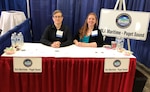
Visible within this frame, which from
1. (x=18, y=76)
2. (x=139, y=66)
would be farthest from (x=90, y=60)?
(x=139, y=66)

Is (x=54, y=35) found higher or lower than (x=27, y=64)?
higher

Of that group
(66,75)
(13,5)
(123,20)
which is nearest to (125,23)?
(123,20)

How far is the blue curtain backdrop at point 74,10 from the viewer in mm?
3086

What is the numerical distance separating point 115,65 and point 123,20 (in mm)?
1101

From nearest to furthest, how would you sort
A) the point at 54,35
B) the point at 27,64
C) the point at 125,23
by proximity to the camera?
the point at 27,64, the point at 54,35, the point at 125,23

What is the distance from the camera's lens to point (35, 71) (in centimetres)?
186

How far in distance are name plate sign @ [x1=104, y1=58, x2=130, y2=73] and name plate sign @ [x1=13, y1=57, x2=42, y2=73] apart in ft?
2.30

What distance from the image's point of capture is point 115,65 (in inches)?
75.9

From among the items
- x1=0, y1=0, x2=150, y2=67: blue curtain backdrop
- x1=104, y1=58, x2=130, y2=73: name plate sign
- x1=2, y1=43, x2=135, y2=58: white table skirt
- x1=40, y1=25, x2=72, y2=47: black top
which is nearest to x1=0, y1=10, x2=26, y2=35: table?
x1=0, y1=0, x2=150, y2=67: blue curtain backdrop

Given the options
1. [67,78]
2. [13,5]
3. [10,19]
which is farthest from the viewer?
[13,5]

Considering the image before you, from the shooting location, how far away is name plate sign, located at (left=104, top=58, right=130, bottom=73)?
192 cm

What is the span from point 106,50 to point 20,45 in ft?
3.41

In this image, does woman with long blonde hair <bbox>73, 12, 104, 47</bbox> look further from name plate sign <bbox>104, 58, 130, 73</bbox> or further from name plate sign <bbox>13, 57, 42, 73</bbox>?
name plate sign <bbox>13, 57, 42, 73</bbox>

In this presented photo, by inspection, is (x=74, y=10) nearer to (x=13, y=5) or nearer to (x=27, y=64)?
(x=13, y=5)
